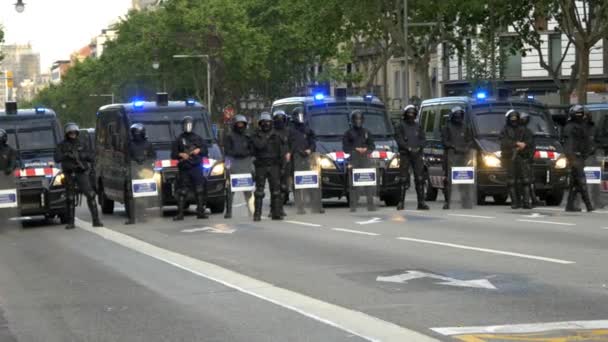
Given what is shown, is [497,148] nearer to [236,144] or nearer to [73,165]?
[236,144]

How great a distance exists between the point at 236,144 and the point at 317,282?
427 inches

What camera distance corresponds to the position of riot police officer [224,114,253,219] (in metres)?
23.7

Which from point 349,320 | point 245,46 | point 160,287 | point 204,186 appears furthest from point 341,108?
point 245,46

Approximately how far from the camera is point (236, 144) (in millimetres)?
23828

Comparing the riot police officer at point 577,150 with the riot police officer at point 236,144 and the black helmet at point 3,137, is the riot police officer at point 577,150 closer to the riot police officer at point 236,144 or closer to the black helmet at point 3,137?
the riot police officer at point 236,144

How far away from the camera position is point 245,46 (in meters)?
77.8

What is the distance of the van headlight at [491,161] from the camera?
1029 inches

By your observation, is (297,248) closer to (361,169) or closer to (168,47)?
(361,169)

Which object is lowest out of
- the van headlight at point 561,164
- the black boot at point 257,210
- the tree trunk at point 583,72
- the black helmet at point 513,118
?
the black boot at point 257,210

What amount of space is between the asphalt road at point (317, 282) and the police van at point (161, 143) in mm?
3599

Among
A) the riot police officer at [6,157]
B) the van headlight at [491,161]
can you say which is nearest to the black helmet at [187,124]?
the riot police officer at [6,157]

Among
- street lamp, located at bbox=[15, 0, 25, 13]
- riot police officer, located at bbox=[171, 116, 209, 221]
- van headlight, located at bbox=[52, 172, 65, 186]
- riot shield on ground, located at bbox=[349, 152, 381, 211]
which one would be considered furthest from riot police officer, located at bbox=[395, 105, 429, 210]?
street lamp, located at bbox=[15, 0, 25, 13]

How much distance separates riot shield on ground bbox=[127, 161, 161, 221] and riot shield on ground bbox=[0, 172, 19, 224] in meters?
2.09

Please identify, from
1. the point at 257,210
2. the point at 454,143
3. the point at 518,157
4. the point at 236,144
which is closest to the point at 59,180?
the point at 236,144
